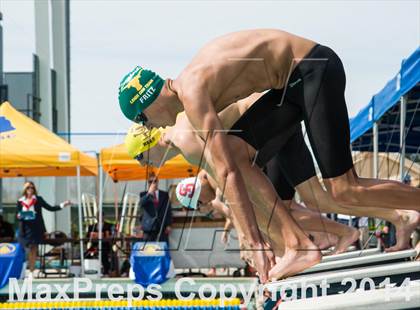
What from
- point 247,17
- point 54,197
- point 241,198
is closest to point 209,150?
point 241,198

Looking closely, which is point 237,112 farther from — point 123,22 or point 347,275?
point 347,275

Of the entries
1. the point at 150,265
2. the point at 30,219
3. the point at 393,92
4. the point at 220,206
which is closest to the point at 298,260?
the point at 220,206

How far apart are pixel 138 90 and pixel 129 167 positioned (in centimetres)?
810

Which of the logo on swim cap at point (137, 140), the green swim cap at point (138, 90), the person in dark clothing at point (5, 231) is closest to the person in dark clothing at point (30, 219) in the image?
the person in dark clothing at point (5, 231)

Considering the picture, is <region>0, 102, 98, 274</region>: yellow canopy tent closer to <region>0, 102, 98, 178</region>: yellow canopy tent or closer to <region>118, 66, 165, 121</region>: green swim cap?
<region>0, 102, 98, 178</region>: yellow canopy tent

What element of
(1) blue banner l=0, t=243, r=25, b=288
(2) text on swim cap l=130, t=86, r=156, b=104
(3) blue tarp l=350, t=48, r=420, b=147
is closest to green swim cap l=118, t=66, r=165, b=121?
(2) text on swim cap l=130, t=86, r=156, b=104

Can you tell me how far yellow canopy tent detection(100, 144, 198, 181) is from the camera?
12.7 meters

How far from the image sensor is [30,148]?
12.6m

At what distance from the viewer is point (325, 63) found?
4.75 metres

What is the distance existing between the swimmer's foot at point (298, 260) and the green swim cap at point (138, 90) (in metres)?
1.13

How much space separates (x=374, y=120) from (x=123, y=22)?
16.0ft

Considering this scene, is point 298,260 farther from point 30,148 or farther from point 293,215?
point 30,148

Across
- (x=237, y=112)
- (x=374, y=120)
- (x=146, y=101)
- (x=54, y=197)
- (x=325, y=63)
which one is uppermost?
(x=325, y=63)

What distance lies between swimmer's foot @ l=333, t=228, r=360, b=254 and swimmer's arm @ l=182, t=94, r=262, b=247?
2.72m
